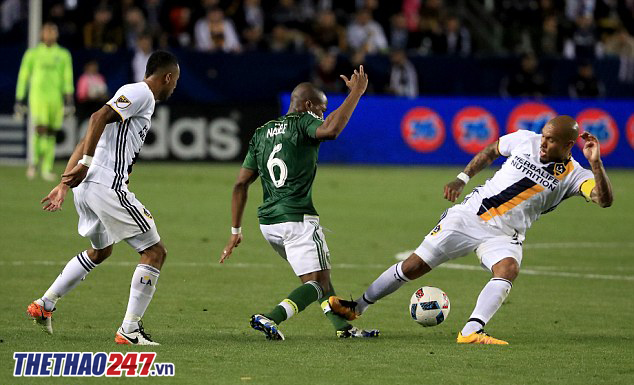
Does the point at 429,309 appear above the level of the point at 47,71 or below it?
below

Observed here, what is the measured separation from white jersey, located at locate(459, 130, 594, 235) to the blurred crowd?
15551 mm

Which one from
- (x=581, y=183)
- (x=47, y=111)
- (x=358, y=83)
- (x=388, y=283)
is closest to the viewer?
(x=358, y=83)

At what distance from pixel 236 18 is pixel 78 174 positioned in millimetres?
19224

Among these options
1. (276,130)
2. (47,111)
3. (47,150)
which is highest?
(276,130)

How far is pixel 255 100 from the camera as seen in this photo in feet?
82.9

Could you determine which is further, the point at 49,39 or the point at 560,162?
the point at 49,39

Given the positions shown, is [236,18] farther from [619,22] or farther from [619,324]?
[619,324]

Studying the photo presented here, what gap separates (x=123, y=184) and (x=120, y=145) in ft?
0.86

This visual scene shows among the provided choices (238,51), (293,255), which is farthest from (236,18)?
(293,255)

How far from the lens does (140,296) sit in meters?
7.86

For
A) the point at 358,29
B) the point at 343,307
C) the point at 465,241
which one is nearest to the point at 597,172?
the point at 465,241

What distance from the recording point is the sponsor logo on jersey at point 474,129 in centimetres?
2491

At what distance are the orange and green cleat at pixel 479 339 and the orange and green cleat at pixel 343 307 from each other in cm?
79

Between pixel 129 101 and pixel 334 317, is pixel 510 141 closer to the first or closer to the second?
pixel 334 317
